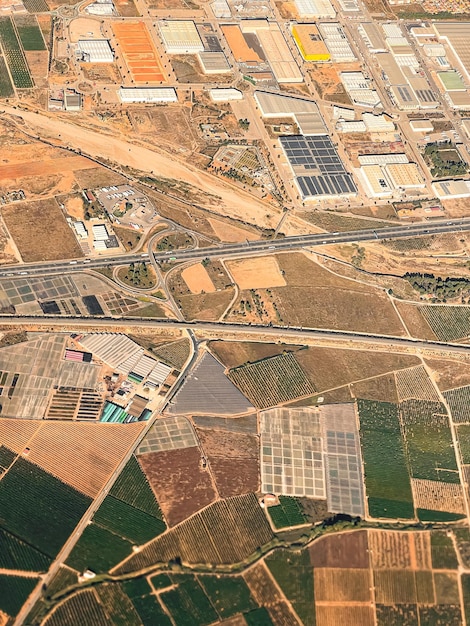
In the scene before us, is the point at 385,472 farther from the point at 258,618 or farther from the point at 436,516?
the point at 258,618

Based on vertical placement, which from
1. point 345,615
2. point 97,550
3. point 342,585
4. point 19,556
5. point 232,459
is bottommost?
point 345,615

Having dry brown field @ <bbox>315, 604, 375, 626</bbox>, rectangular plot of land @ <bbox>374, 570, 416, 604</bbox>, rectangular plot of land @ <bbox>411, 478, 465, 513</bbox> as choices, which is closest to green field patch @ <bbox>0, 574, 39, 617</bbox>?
dry brown field @ <bbox>315, 604, 375, 626</bbox>

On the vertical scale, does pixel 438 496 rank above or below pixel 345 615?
below

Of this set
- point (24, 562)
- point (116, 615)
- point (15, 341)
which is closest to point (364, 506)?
point (116, 615)

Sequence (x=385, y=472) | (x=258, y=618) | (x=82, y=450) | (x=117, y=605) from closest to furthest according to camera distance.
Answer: (x=117, y=605) < (x=258, y=618) < (x=82, y=450) < (x=385, y=472)

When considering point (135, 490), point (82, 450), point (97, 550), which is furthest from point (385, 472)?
point (82, 450)

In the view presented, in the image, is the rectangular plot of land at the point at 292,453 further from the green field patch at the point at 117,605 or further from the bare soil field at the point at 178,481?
the green field patch at the point at 117,605

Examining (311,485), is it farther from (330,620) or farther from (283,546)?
(330,620)

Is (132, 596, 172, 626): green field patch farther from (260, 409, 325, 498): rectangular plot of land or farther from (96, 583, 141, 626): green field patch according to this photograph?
(260, 409, 325, 498): rectangular plot of land
